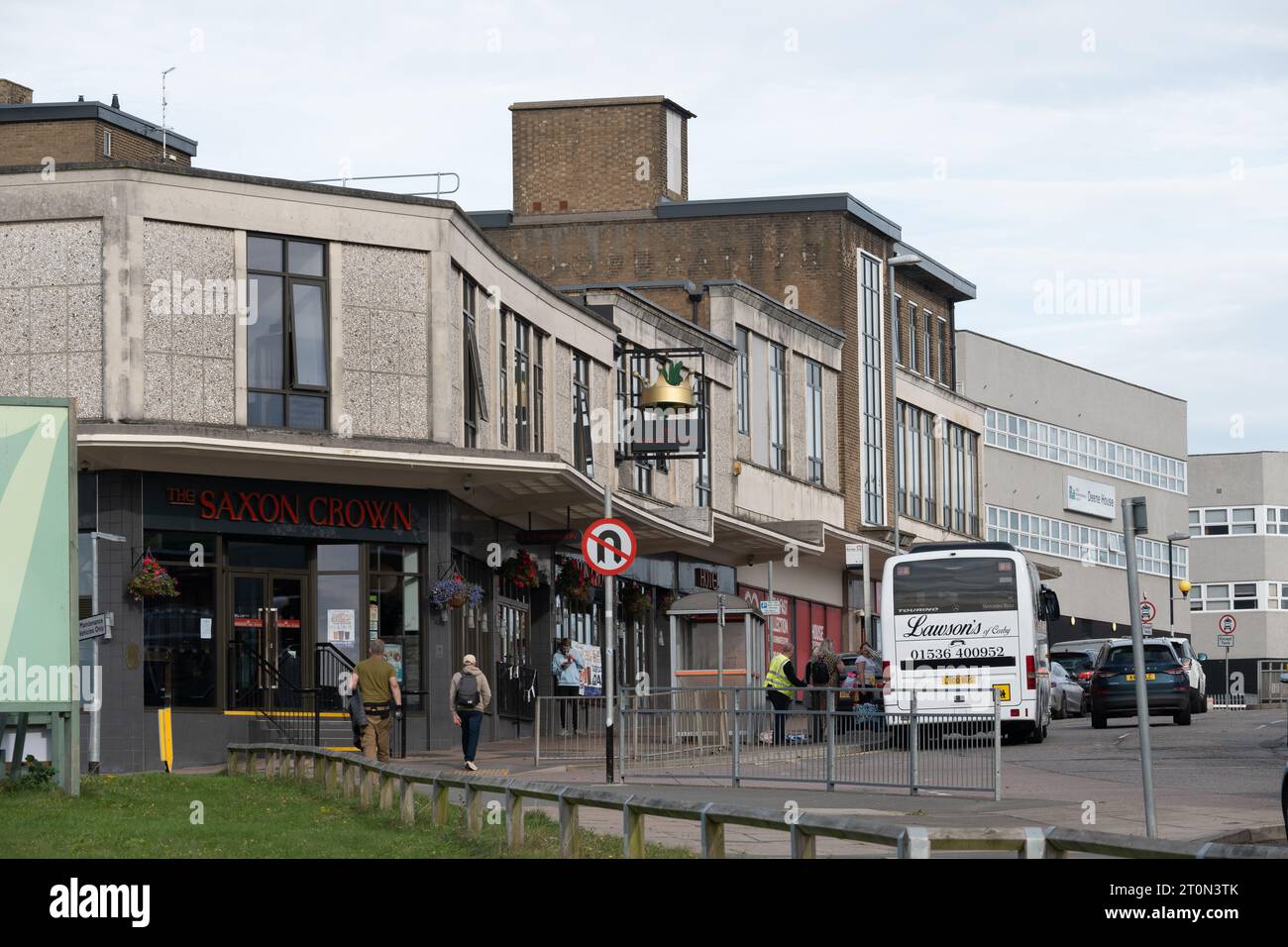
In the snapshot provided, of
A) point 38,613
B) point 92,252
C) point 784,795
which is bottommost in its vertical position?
point 784,795

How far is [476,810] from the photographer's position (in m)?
15.8

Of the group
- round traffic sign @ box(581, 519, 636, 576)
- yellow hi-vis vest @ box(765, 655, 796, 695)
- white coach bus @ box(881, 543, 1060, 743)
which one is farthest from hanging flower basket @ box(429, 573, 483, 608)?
round traffic sign @ box(581, 519, 636, 576)

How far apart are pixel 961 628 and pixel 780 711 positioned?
988 cm

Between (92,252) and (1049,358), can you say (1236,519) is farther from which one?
(92,252)

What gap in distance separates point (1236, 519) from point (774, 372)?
60.0m

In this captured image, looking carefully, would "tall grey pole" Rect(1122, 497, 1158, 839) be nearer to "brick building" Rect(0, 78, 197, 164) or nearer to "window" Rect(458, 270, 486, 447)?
"window" Rect(458, 270, 486, 447)

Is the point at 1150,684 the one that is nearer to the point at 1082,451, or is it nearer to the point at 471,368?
the point at 471,368

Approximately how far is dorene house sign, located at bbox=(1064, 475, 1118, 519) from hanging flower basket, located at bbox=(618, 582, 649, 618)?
44570 mm

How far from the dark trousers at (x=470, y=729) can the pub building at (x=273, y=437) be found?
10.2ft

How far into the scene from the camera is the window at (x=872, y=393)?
60.1 m

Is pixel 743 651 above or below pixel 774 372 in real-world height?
below

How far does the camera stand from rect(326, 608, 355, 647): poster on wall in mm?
30547

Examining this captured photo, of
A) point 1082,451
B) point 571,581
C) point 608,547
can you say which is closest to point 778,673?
point 571,581
